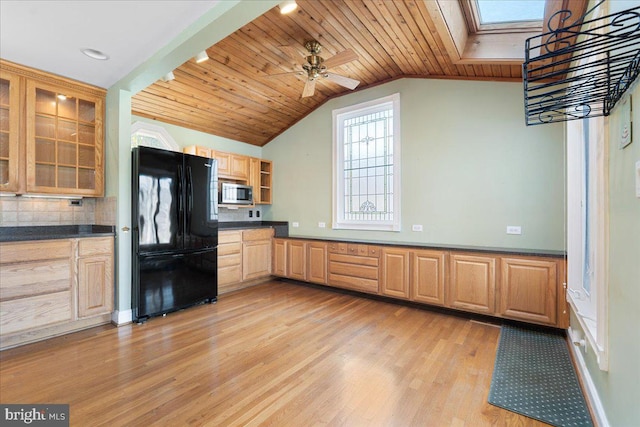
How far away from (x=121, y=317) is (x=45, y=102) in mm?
2360

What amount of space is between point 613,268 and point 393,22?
274 cm

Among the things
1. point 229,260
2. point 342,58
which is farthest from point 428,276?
point 229,260

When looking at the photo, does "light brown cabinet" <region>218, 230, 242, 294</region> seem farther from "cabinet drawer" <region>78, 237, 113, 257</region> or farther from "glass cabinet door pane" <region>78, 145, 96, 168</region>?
"glass cabinet door pane" <region>78, 145, 96, 168</region>

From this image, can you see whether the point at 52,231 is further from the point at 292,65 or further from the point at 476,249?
the point at 476,249

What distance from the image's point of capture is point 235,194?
4.90 m

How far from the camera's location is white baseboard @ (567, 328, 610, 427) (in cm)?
166

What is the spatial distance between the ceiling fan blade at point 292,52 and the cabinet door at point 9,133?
104 inches

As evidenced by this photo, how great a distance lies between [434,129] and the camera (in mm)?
3990

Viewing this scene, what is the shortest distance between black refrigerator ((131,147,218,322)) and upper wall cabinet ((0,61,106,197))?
545mm

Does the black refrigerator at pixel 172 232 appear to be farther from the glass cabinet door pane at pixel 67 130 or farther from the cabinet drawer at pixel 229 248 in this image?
the glass cabinet door pane at pixel 67 130

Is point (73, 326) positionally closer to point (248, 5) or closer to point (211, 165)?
point (211, 165)

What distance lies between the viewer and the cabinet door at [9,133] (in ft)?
9.26

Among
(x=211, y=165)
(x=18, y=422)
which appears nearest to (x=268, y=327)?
(x=18, y=422)

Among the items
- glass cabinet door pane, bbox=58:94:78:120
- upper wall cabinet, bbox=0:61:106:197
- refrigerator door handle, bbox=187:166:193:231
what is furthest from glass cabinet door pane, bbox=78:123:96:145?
refrigerator door handle, bbox=187:166:193:231
